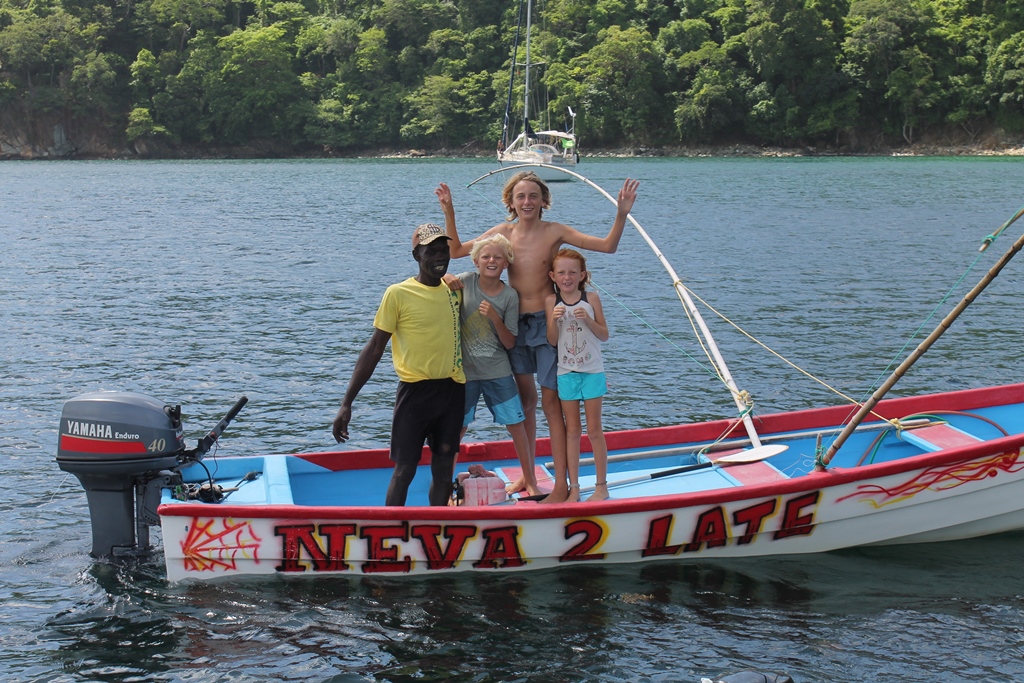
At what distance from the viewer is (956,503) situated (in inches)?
306

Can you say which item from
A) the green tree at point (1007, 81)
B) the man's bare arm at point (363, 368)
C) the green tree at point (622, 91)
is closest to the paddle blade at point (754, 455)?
the man's bare arm at point (363, 368)

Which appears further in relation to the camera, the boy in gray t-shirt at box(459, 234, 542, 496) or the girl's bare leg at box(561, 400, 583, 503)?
the girl's bare leg at box(561, 400, 583, 503)

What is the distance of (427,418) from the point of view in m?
7.06

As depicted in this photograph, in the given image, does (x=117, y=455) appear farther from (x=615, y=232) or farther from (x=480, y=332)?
(x=615, y=232)

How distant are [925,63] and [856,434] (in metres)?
80.8

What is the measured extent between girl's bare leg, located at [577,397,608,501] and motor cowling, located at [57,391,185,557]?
279 centimetres

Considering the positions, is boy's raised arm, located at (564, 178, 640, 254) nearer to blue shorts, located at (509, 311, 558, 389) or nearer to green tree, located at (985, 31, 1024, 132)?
blue shorts, located at (509, 311, 558, 389)

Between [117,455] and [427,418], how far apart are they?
6.61 feet

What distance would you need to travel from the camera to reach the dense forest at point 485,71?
8256cm

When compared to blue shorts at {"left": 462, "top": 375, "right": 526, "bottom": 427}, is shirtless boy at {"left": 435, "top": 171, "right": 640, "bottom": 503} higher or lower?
higher

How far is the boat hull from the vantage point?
275 inches

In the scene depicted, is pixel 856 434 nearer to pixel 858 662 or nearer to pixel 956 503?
pixel 956 503

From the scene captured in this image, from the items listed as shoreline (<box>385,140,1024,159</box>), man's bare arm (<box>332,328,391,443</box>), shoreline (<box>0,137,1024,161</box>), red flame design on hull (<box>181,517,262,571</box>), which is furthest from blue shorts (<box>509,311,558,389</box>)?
shoreline (<box>0,137,1024,161</box>)

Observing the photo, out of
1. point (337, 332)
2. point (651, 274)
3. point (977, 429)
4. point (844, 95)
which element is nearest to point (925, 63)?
point (844, 95)
